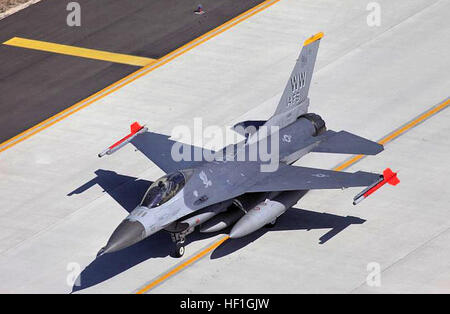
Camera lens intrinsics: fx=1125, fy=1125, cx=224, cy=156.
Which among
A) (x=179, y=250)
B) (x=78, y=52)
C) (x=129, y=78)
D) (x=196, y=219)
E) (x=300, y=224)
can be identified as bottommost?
(x=300, y=224)

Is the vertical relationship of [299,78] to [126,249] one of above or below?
above

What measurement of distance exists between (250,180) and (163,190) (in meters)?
3.14

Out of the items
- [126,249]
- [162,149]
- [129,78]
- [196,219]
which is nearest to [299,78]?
[162,149]

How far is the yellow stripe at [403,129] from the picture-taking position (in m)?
42.8

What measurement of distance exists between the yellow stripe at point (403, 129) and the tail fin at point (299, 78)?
3333 millimetres

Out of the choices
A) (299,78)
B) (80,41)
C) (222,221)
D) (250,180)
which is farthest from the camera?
(80,41)

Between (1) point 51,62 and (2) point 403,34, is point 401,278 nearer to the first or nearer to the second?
(2) point 403,34

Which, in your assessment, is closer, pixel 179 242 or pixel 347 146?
pixel 179 242

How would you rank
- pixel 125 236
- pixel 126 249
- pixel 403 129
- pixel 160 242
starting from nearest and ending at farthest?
1. pixel 125 236
2. pixel 126 249
3. pixel 160 242
4. pixel 403 129

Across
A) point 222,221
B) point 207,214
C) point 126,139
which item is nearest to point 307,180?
point 222,221

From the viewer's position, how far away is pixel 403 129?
44906 mm

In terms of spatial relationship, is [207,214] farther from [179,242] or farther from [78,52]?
→ [78,52]

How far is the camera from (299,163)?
42.6 metres

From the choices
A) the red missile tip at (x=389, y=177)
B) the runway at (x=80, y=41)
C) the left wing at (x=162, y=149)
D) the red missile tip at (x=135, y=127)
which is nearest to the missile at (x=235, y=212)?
the left wing at (x=162, y=149)
